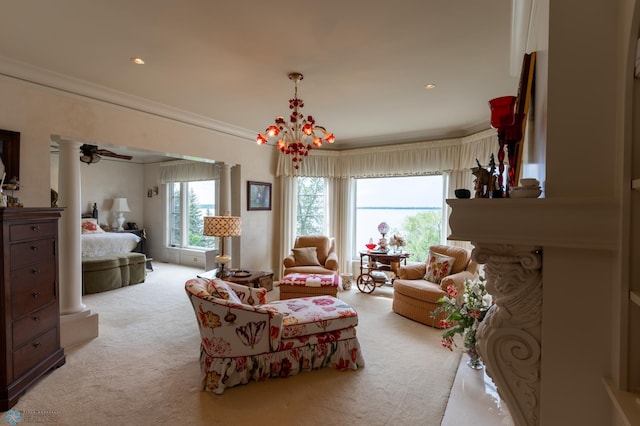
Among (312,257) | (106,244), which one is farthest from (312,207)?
(106,244)

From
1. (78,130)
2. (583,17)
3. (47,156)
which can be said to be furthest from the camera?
(78,130)

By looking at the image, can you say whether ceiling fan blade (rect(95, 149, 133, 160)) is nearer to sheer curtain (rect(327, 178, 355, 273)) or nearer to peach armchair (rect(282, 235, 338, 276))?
peach armchair (rect(282, 235, 338, 276))

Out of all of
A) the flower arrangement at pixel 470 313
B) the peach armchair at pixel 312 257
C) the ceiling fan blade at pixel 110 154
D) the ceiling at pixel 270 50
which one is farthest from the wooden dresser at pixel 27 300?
the ceiling fan blade at pixel 110 154

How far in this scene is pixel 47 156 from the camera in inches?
111

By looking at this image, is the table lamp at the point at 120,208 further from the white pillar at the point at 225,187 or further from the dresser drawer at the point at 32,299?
the dresser drawer at the point at 32,299

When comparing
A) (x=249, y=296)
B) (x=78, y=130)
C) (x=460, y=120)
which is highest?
(x=460, y=120)

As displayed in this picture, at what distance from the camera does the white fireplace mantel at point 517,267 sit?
978mm

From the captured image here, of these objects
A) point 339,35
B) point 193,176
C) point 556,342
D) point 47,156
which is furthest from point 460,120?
point 193,176

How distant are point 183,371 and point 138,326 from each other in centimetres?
135

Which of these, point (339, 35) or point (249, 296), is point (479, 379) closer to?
point (249, 296)

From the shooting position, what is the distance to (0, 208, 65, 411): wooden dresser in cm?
212

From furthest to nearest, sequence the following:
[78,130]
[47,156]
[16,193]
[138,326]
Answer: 1. [138,326]
2. [78,130]
3. [47,156]
4. [16,193]

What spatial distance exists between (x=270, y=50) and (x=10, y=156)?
2.34 meters

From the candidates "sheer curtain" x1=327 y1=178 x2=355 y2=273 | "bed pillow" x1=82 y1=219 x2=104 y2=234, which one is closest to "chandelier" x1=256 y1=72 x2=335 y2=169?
"sheer curtain" x1=327 y1=178 x2=355 y2=273
